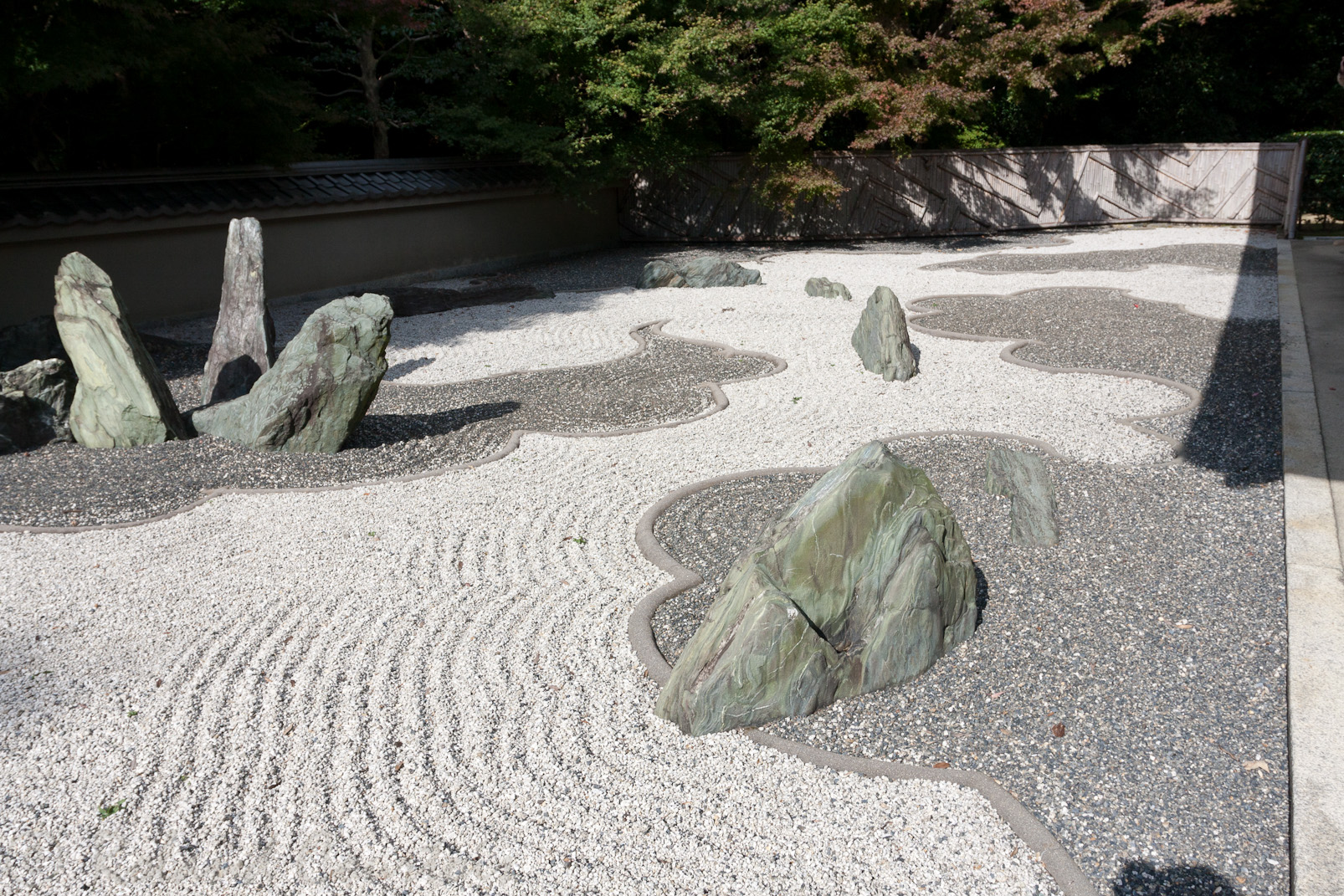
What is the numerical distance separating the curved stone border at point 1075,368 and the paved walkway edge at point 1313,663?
61 cm

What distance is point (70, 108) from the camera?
9953 millimetres

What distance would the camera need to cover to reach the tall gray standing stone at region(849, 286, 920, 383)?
735 cm

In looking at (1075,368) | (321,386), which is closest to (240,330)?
(321,386)

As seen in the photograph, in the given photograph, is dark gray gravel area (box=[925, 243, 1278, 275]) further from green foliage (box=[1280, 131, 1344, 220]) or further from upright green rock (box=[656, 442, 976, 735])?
upright green rock (box=[656, 442, 976, 735])

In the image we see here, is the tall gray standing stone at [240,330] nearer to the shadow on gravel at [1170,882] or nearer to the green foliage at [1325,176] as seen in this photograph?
the shadow on gravel at [1170,882]

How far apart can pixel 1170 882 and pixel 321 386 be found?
504 centimetres

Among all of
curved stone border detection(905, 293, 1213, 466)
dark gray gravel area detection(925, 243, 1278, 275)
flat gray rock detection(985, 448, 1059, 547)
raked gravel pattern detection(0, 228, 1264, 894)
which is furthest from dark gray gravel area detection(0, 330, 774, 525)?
dark gray gravel area detection(925, 243, 1278, 275)

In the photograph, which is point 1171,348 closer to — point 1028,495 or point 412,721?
point 1028,495

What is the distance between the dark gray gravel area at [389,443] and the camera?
5.11 meters

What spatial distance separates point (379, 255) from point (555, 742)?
1108 centimetres

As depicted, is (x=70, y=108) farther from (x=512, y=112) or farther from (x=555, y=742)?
(x=555, y=742)

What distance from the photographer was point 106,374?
5.83m

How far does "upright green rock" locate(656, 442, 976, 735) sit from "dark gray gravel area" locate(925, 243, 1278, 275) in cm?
1074

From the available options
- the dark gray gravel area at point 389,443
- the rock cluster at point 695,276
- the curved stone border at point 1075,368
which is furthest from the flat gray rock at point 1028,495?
the rock cluster at point 695,276
